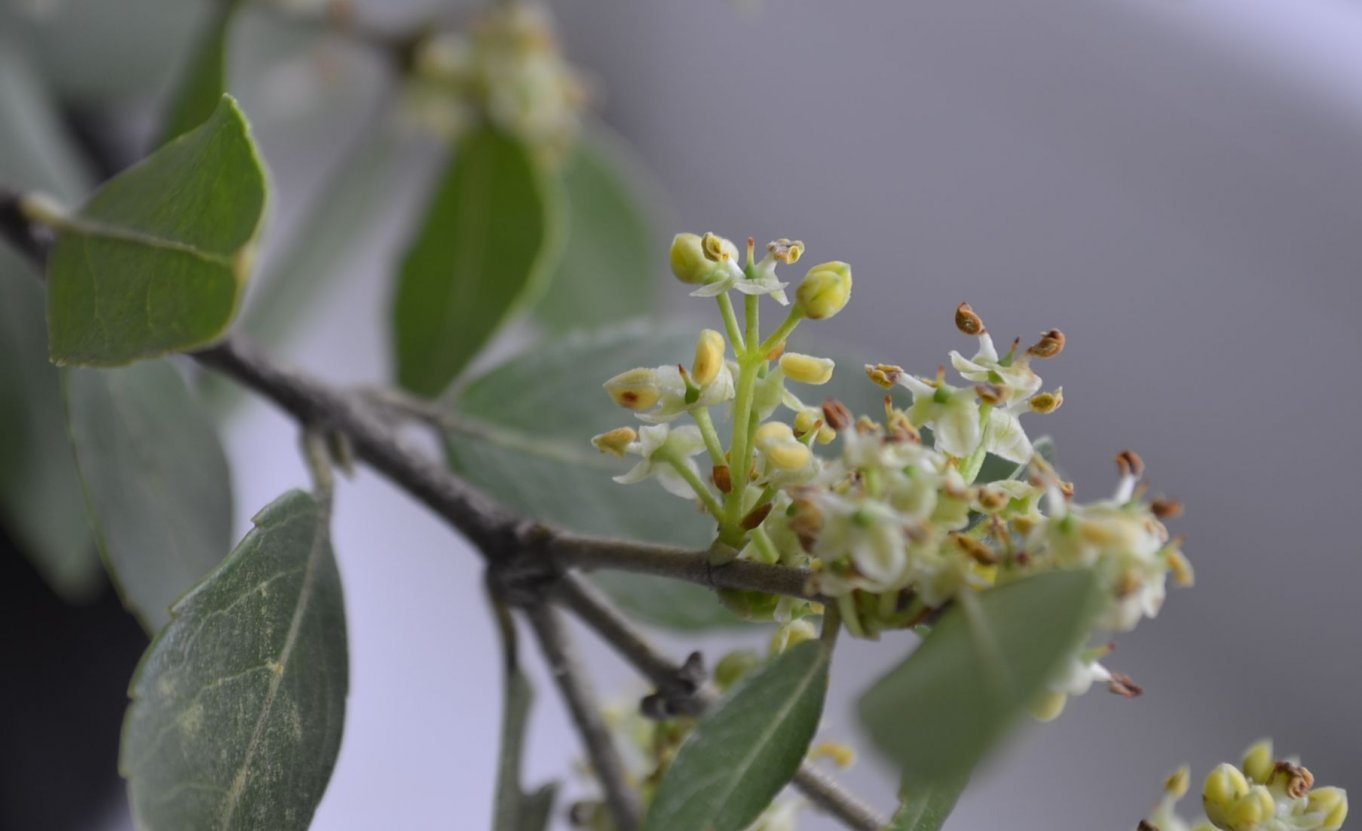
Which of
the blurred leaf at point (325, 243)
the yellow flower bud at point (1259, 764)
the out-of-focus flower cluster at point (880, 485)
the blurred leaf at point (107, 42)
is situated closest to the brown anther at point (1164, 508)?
the out-of-focus flower cluster at point (880, 485)

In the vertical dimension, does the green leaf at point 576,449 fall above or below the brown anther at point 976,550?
below

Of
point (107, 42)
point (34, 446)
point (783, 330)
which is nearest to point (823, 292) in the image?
point (783, 330)

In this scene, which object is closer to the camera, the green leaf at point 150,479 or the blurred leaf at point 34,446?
the green leaf at point 150,479

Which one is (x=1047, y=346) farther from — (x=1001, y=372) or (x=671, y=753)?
(x=671, y=753)

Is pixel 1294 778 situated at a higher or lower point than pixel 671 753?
higher

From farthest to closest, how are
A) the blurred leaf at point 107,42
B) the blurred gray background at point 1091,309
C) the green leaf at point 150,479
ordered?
the blurred leaf at point 107,42 → the blurred gray background at point 1091,309 → the green leaf at point 150,479

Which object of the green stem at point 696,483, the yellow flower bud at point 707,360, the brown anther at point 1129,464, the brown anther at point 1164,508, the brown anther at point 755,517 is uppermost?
the brown anther at point 1164,508

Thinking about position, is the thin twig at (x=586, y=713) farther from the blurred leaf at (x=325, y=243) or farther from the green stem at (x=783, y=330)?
the blurred leaf at (x=325, y=243)

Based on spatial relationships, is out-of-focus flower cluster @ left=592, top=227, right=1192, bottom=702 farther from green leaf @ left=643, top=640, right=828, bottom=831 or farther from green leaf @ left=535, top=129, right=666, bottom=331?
green leaf @ left=535, top=129, right=666, bottom=331
